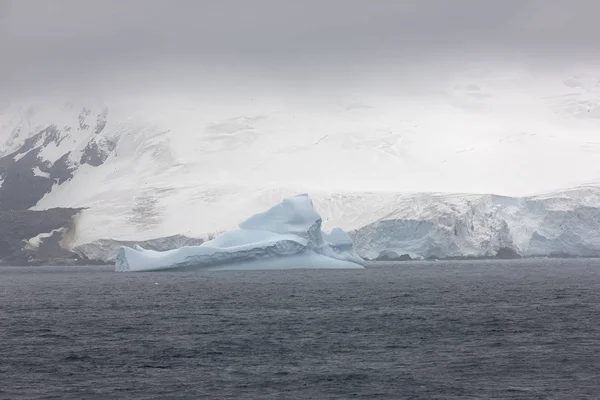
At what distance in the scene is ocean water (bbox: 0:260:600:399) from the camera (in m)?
29.3

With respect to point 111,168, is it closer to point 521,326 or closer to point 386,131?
point 386,131

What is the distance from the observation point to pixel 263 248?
271 feet

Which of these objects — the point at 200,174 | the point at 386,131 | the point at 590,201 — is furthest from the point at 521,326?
the point at 386,131

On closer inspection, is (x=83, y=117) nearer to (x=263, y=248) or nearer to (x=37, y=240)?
(x=37, y=240)

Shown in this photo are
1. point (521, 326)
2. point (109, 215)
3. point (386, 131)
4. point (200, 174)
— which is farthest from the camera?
point (386, 131)

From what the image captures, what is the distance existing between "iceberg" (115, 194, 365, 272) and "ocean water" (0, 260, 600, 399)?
19046 mm

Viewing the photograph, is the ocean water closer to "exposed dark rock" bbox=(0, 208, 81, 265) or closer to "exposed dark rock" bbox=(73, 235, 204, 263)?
"exposed dark rock" bbox=(73, 235, 204, 263)

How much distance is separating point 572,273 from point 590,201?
2909cm

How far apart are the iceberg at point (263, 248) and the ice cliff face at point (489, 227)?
18635 millimetres

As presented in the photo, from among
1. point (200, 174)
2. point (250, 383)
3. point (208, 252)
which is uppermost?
point (200, 174)

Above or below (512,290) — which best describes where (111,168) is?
above

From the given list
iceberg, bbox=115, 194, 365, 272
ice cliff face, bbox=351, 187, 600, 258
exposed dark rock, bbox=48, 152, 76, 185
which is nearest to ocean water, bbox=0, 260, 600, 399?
iceberg, bbox=115, 194, 365, 272

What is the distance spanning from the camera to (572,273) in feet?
266

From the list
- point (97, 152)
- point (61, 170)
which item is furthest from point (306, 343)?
point (61, 170)
